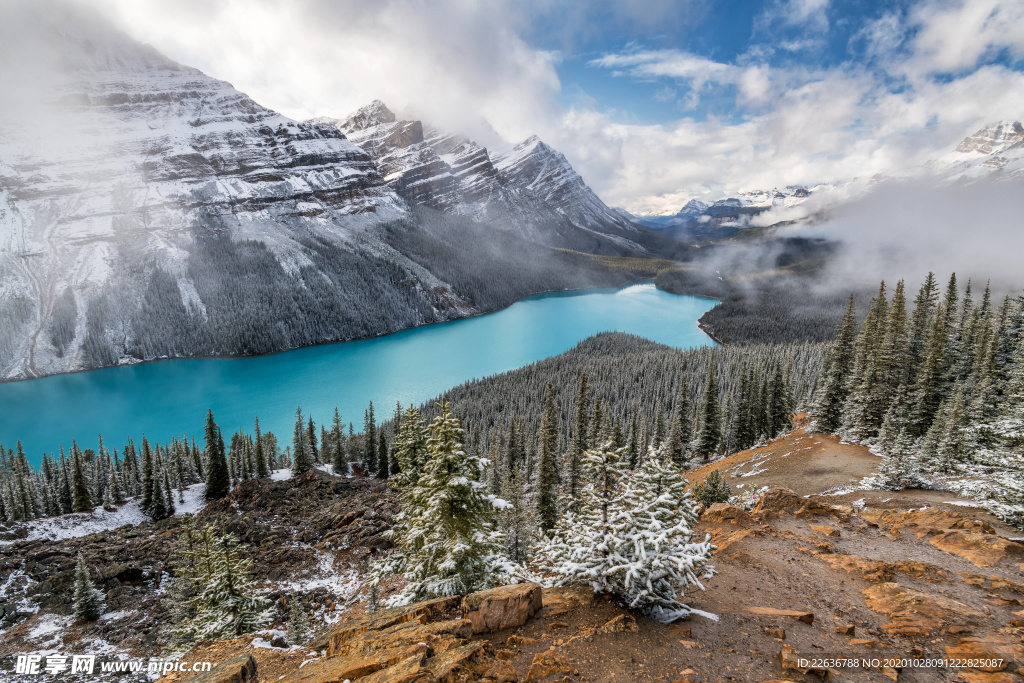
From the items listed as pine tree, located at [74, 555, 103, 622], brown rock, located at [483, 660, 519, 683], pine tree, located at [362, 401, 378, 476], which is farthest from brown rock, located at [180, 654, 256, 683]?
pine tree, located at [362, 401, 378, 476]

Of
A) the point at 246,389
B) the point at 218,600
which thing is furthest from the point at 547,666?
the point at 246,389

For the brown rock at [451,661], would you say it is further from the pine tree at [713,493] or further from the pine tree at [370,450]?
the pine tree at [370,450]

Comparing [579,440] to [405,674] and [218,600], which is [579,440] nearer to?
[218,600]

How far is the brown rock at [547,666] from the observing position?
307 inches

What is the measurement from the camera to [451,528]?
40.3ft

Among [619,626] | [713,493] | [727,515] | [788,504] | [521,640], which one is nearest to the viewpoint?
[521,640]

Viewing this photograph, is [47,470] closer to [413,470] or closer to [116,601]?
[116,601]

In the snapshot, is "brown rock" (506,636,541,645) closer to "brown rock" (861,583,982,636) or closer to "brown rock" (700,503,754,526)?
"brown rock" (861,583,982,636)

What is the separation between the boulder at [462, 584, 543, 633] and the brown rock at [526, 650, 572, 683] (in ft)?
4.41

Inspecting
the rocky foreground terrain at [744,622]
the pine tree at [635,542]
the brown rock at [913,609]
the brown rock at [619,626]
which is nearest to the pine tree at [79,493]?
the rocky foreground terrain at [744,622]

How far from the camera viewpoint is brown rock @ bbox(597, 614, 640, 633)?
9.02 metres

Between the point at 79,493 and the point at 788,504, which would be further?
the point at 79,493

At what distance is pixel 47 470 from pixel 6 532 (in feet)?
135

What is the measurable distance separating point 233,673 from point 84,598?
75.6 feet
